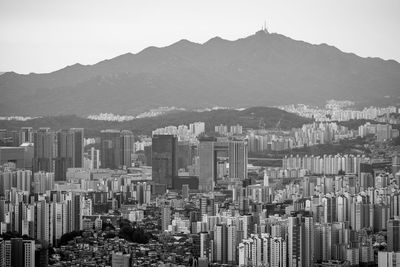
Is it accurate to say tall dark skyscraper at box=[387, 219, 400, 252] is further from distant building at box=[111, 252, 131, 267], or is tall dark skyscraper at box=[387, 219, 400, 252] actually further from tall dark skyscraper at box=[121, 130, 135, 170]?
tall dark skyscraper at box=[121, 130, 135, 170]

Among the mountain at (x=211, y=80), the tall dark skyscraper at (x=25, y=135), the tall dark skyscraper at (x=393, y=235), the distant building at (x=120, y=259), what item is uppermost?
the mountain at (x=211, y=80)

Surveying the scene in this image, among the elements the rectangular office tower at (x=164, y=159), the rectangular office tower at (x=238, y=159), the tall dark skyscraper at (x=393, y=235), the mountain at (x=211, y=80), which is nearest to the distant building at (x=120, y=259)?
the tall dark skyscraper at (x=393, y=235)

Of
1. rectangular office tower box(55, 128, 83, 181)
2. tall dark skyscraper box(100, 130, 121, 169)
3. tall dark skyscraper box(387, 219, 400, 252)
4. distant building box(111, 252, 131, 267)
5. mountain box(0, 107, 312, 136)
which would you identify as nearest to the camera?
distant building box(111, 252, 131, 267)

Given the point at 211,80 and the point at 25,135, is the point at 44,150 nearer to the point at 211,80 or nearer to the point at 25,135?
the point at 25,135

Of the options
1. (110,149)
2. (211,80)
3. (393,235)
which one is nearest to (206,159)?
(110,149)

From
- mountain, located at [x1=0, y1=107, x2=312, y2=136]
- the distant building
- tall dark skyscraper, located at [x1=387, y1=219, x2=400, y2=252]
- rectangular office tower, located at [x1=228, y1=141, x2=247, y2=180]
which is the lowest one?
the distant building

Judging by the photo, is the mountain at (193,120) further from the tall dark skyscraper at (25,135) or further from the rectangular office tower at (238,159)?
the rectangular office tower at (238,159)

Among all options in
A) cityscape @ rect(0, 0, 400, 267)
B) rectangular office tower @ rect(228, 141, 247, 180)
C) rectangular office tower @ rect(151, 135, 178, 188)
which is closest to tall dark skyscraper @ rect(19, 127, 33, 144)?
cityscape @ rect(0, 0, 400, 267)
